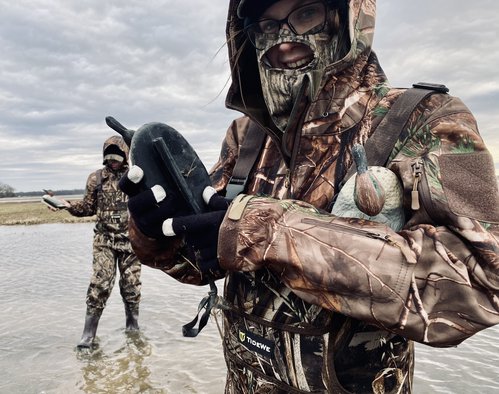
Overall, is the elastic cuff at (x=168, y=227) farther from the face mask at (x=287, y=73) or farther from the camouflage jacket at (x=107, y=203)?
the camouflage jacket at (x=107, y=203)

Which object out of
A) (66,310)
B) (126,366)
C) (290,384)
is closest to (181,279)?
(290,384)

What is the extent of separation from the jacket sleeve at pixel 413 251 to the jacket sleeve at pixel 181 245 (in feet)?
1.45

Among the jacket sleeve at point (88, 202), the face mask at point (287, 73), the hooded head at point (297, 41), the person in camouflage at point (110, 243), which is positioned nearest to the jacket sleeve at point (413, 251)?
the hooded head at point (297, 41)

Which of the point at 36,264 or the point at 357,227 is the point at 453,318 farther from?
the point at 36,264

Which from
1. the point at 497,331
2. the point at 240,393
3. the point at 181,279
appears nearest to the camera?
the point at 240,393

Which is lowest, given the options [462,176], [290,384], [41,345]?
[41,345]

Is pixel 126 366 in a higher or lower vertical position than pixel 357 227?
lower

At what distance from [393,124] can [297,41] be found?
25.5 inches

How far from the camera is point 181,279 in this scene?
2182 millimetres

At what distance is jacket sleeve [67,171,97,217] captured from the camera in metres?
7.75

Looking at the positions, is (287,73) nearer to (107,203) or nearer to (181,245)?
(181,245)

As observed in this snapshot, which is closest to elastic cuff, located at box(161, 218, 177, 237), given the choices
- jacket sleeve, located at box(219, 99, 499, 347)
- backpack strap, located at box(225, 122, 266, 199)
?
jacket sleeve, located at box(219, 99, 499, 347)

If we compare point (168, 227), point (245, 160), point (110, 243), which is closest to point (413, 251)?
point (168, 227)

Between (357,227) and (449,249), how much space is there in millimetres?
284
